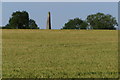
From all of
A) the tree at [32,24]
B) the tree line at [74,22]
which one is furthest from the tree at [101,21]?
the tree at [32,24]

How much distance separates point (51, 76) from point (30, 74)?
21.1 inches

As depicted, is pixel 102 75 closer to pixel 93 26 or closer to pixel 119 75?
pixel 119 75

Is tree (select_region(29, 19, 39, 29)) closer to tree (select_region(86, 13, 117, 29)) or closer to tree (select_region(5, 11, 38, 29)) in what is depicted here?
tree (select_region(5, 11, 38, 29))

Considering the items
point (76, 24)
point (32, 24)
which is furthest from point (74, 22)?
point (32, 24)

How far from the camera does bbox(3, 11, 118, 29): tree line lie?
47.7m

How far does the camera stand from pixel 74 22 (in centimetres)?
5831

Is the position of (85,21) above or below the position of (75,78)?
above

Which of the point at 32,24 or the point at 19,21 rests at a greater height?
the point at 19,21

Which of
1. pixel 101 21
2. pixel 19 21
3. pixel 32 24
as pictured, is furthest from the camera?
pixel 101 21

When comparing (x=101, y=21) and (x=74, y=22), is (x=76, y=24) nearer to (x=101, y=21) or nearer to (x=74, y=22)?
(x=74, y=22)

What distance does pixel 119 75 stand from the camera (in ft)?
18.3

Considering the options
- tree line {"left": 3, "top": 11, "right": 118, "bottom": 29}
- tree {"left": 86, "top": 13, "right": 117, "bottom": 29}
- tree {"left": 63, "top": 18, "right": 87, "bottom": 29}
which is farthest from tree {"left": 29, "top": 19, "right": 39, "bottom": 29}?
tree {"left": 86, "top": 13, "right": 117, "bottom": 29}

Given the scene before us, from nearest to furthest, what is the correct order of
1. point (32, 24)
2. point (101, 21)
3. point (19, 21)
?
point (19, 21), point (32, 24), point (101, 21)

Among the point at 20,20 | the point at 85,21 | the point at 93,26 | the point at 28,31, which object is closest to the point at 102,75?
the point at 28,31
